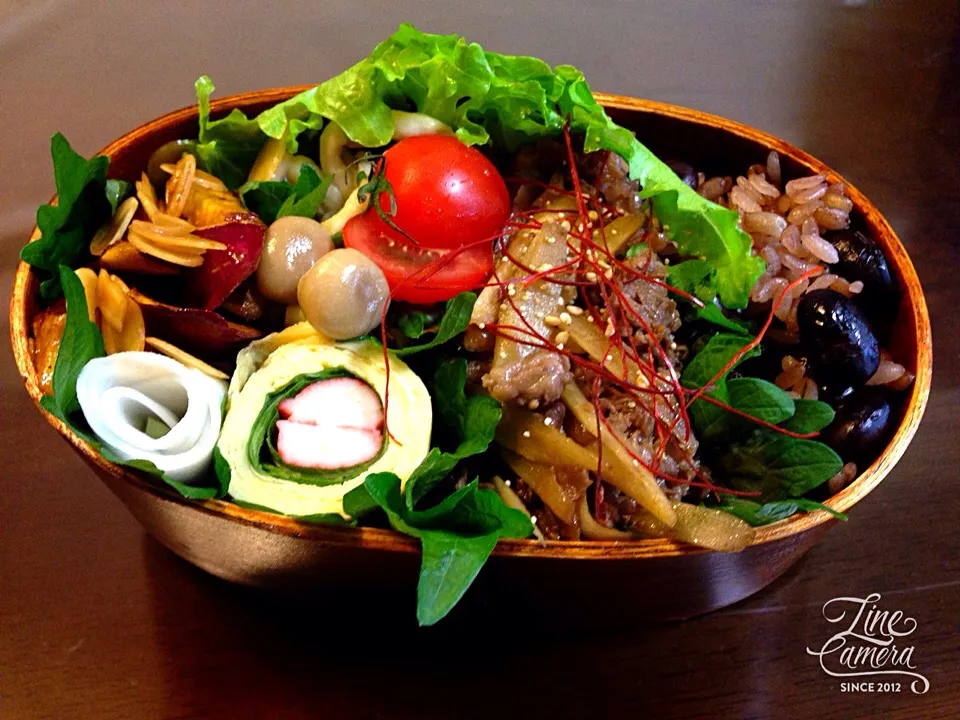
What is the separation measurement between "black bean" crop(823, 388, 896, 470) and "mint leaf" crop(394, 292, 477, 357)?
28.4 inches

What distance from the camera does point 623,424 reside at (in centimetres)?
137

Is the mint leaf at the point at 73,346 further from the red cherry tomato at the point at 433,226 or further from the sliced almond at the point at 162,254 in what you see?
the red cherry tomato at the point at 433,226

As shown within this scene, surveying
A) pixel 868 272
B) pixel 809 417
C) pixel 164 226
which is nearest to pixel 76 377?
pixel 164 226

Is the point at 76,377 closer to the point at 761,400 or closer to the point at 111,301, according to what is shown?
the point at 111,301

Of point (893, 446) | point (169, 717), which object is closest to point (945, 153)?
point (893, 446)

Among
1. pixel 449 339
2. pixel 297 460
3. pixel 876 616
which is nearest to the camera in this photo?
pixel 297 460

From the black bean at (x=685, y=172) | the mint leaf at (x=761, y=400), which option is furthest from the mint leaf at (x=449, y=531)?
the black bean at (x=685, y=172)

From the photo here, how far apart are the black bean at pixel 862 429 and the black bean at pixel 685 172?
0.59 metres

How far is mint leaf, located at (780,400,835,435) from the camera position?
138 cm

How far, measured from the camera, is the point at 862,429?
144 cm

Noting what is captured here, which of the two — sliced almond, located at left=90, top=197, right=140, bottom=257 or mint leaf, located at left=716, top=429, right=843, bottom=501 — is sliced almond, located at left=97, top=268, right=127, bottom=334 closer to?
sliced almond, located at left=90, top=197, right=140, bottom=257

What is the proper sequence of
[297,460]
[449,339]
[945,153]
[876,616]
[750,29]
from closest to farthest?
[297,460] → [449,339] → [876,616] → [945,153] → [750,29]

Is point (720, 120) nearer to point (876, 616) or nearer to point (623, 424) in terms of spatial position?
point (623, 424)

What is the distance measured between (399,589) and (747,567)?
61 centimetres
